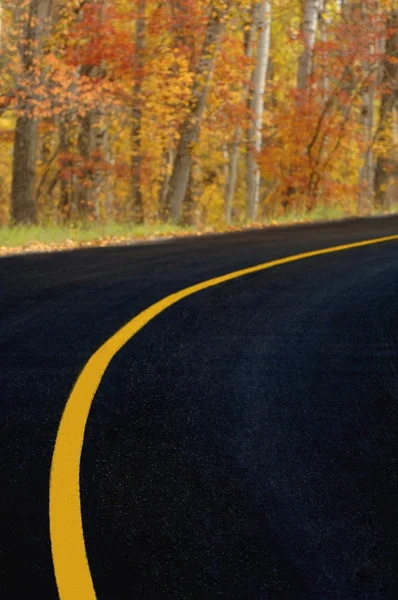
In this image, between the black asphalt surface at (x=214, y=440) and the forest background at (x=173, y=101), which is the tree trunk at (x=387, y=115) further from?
the black asphalt surface at (x=214, y=440)

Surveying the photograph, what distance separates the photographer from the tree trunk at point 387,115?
3186cm

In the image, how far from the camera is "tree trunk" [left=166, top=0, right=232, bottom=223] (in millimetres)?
23734

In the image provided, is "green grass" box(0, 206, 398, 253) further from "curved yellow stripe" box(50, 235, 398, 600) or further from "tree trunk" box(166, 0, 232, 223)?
"curved yellow stripe" box(50, 235, 398, 600)

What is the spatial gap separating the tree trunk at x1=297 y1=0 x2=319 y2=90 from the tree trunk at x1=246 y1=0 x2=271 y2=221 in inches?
38.8

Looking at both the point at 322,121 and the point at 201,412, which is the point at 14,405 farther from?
the point at 322,121

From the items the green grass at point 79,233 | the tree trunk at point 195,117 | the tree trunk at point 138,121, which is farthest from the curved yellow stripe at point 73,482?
the tree trunk at point 138,121

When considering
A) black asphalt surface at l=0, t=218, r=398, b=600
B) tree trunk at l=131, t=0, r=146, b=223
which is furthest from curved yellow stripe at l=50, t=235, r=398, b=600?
tree trunk at l=131, t=0, r=146, b=223

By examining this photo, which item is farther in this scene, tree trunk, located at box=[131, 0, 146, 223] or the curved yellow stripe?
tree trunk, located at box=[131, 0, 146, 223]

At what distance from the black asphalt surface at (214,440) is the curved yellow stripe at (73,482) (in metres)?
0.05

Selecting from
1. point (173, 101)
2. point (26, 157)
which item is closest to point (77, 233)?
point (26, 157)

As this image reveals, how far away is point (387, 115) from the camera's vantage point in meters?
36.5

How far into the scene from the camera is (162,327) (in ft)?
31.0

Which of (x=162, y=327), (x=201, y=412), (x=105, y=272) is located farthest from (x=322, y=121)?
(x=201, y=412)

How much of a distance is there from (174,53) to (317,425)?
20.8m
